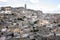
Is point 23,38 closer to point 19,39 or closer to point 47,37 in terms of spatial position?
point 19,39

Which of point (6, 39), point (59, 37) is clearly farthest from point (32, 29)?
point (59, 37)

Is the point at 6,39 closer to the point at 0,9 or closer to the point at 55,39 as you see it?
the point at 55,39

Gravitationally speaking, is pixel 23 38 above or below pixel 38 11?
above

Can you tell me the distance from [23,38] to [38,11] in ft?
162

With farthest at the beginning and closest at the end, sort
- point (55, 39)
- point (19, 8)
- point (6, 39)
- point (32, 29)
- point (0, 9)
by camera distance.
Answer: point (19, 8)
point (0, 9)
point (32, 29)
point (6, 39)
point (55, 39)

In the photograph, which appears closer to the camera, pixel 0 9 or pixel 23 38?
pixel 23 38

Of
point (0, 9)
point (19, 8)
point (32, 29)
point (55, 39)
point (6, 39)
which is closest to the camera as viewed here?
point (55, 39)

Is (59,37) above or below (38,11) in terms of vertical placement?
above

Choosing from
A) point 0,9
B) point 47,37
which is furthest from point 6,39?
point 0,9

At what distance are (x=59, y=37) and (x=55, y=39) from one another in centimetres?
56

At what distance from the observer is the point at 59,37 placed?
79.8ft

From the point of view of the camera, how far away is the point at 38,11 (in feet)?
244

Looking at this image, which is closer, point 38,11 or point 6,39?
point 6,39

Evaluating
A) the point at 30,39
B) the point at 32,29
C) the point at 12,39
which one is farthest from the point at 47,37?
the point at 32,29
